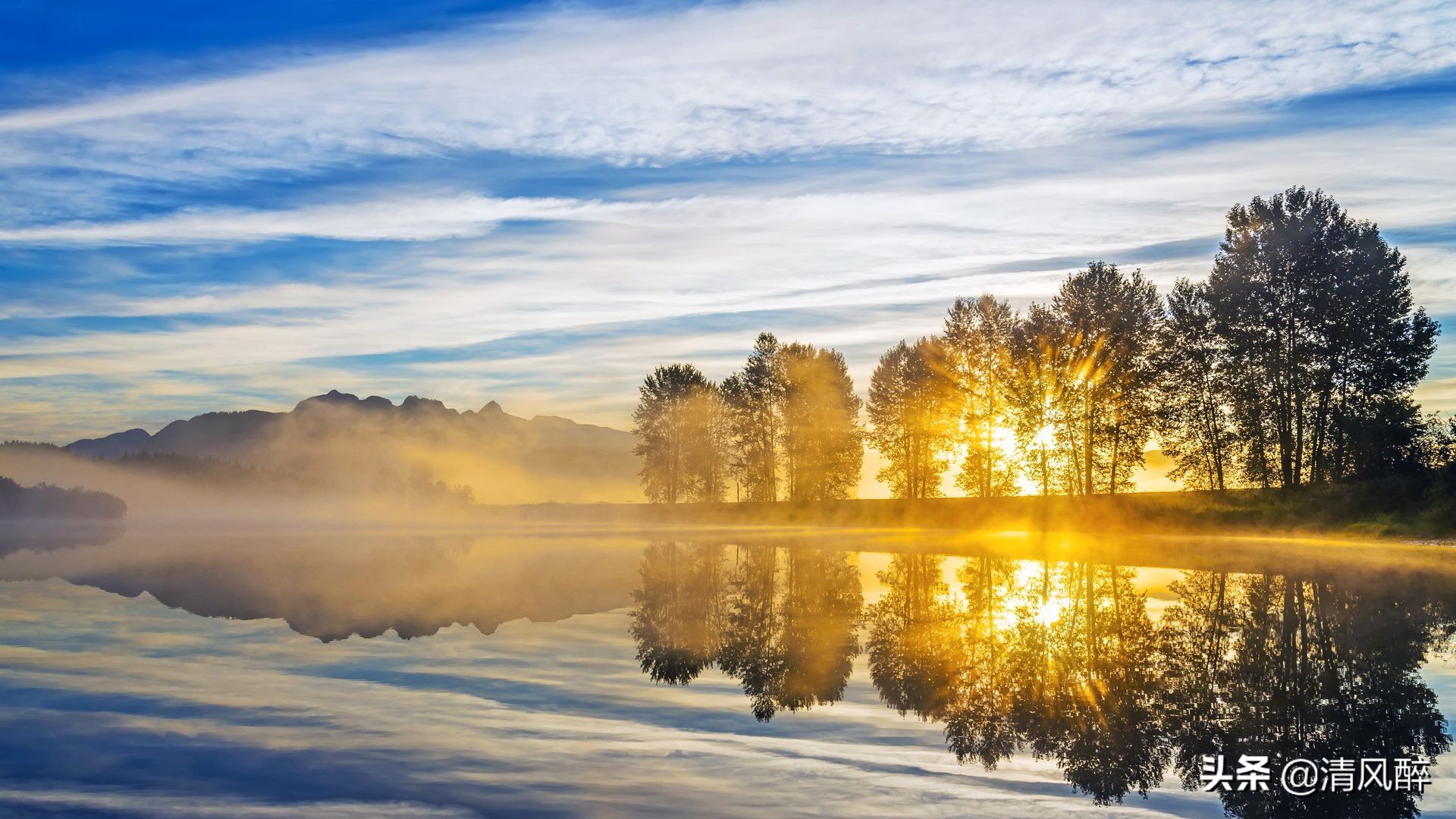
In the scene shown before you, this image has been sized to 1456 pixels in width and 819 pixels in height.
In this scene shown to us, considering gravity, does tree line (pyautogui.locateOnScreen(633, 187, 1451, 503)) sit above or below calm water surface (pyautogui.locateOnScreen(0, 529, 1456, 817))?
above

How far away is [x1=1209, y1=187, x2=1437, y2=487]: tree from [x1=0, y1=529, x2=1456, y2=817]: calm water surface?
29.2 m

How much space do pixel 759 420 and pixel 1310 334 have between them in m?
43.9

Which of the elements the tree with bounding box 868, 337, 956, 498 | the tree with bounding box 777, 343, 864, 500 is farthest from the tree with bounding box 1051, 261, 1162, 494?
the tree with bounding box 777, 343, 864, 500

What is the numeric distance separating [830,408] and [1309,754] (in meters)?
75.1

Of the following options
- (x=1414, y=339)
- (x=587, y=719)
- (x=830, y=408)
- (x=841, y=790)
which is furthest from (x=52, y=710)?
(x=830, y=408)

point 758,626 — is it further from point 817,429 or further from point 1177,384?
point 817,429

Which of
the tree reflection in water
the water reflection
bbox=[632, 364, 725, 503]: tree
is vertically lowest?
the water reflection

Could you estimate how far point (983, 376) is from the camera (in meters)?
67.4

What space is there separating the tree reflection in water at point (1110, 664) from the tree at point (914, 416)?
48092 millimetres

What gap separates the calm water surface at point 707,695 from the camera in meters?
7.04

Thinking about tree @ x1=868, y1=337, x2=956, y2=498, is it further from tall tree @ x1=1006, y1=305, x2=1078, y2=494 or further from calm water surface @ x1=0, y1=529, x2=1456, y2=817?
calm water surface @ x1=0, y1=529, x2=1456, y2=817

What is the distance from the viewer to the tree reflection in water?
810 cm

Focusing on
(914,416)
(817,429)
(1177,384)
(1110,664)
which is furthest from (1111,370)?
(1110,664)

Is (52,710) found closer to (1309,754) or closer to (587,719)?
(587,719)
